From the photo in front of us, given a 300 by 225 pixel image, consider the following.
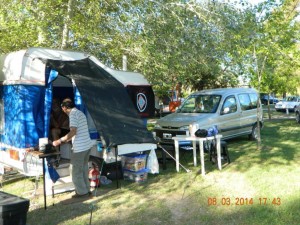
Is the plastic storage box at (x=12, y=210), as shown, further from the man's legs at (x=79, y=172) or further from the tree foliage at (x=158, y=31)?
the tree foliage at (x=158, y=31)

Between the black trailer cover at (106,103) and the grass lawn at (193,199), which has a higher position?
the black trailer cover at (106,103)

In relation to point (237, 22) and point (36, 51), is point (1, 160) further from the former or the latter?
point (237, 22)

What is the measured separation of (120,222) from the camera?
4.93 meters

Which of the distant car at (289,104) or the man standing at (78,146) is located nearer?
the man standing at (78,146)

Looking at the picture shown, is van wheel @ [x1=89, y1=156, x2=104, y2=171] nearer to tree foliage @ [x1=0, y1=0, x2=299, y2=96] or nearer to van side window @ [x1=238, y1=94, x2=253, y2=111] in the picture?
tree foliage @ [x1=0, y1=0, x2=299, y2=96]

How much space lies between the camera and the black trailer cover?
19.8ft

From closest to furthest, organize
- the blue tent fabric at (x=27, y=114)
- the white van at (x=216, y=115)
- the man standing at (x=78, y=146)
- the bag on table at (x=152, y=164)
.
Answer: the man standing at (x=78, y=146) < the blue tent fabric at (x=27, y=114) < the bag on table at (x=152, y=164) < the white van at (x=216, y=115)

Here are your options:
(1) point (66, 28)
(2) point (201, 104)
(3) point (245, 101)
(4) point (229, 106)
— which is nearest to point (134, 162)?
(2) point (201, 104)

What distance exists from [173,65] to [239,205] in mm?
6164

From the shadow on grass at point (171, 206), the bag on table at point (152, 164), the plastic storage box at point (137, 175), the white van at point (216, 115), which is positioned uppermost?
the white van at point (216, 115)

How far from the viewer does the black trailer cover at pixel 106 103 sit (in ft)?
19.8

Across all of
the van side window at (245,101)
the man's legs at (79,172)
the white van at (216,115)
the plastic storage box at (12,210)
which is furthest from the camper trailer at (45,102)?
the van side window at (245,101)

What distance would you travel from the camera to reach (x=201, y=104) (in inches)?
416
